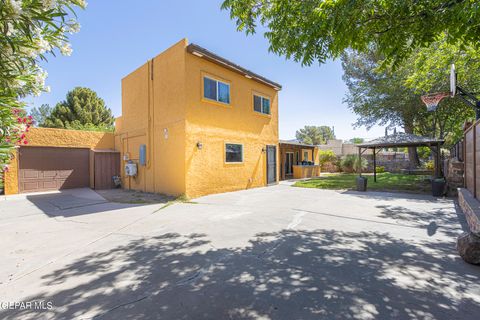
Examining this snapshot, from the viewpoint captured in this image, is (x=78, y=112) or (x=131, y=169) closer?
(x=131, y=169)

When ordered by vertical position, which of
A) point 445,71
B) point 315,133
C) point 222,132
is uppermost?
point 315,133

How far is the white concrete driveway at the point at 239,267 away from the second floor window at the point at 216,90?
19.8 ft

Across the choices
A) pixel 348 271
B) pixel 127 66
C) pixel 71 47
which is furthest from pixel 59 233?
pixel 127 66

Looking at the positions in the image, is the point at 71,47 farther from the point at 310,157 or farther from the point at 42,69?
the point at 310,157

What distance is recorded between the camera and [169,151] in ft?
32.0

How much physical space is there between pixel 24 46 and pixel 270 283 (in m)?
4.04

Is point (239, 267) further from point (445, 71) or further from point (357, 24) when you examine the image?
point (445, 71)

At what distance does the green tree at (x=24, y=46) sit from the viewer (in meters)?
2.04

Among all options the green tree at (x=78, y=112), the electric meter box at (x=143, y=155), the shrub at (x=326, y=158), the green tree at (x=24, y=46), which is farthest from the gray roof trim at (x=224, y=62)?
the green tree at (x=78, y=112)

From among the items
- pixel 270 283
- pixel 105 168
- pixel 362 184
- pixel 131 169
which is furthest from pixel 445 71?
pixel 105 168

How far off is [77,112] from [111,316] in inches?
1126

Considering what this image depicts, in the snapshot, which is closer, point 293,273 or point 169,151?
point 293,273

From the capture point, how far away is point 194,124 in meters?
9.39

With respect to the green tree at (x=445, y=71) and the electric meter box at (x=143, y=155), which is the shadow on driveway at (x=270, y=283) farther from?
the electric meter box at (x=143, y=155)
